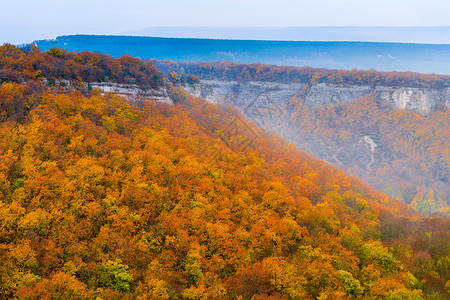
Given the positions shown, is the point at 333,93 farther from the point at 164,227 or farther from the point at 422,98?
the point at 164,227

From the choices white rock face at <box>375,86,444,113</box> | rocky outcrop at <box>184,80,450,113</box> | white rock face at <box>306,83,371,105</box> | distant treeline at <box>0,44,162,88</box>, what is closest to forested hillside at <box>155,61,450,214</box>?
white rock face at <box>375,86,444,113</box>

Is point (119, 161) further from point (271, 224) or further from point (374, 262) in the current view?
point (374, 262)

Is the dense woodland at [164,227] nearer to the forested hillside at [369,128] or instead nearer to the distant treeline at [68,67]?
the distant treeline at [68,67]

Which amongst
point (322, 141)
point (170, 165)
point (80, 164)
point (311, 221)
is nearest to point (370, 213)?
point (311, 221)

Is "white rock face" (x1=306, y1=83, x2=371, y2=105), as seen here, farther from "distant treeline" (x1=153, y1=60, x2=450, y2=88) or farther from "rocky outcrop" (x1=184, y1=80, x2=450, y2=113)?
"distant treeline" (x1=153, y1=60, x2=450, y2=88)

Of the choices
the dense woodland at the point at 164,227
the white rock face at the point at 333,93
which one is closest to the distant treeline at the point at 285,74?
the white rock face at the point at 333,93
